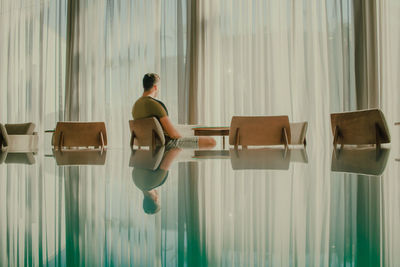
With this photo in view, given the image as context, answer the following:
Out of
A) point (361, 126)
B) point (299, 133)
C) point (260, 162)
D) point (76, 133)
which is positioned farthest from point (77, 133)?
point (361, 126)

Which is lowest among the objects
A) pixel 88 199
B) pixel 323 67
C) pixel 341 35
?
pixel 88 199

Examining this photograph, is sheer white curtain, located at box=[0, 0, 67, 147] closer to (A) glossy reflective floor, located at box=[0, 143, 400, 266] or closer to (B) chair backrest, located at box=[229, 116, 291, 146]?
(B) chair backrest, located at box=[229, 116, 291, 146]

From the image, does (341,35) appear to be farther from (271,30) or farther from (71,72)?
(71,72)

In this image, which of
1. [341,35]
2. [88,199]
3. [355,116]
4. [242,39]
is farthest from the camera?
[242,39]

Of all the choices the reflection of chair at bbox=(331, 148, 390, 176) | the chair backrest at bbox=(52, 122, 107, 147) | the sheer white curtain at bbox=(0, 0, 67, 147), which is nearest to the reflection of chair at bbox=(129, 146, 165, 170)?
the reflection of chair at bbox=(331, 148, 390, 176)

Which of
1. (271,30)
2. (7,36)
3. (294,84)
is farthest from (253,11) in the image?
(7,36)

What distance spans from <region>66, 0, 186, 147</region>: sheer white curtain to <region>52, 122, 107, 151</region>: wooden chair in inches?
86.2

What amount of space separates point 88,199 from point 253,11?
5471 mm

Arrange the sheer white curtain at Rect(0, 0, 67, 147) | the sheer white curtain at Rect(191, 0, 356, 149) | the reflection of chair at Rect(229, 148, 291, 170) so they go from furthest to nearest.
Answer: the sheer white curtain at Rect(0, 0, 67, 147), the sheer white curtain at Rect(191, 0, 356, 149), the reflection of chair at Rect(229, 148, 291, 170)

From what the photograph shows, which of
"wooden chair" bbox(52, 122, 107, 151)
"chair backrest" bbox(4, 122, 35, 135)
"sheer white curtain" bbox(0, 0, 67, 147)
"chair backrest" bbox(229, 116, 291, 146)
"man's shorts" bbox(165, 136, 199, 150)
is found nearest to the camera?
"chair backrest" bbox(229, 116, 291, 146)

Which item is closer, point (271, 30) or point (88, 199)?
point (88, 199)

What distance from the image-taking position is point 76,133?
138 inches

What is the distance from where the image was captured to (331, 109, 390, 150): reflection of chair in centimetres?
221

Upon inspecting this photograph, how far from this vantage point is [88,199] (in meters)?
0.52
